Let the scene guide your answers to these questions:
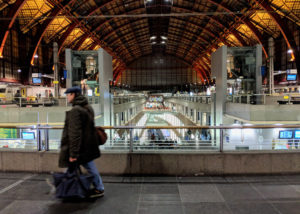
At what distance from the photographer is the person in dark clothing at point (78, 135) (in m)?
3.37

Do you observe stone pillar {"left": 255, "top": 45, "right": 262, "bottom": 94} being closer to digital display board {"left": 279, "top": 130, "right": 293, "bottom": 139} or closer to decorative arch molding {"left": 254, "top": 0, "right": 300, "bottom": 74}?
digital display board {"left": 279, "top": 130, "right": 293, "bottom": 139}

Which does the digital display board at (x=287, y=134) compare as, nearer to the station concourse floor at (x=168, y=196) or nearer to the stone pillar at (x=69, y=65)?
the station concourse floor at (x=168, y=196)

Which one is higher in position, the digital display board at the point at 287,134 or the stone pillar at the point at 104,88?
the stone pillar at the point at 104,88

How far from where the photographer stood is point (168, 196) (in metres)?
4.02

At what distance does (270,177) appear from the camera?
483 centimetres

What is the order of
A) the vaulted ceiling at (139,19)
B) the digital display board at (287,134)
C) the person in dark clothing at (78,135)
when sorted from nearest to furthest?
the person in dark clothing at (78,135)
the digital display board at (287,134)
the vaulted ceiling at (139,19)

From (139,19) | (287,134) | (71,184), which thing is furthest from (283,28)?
(71,184)

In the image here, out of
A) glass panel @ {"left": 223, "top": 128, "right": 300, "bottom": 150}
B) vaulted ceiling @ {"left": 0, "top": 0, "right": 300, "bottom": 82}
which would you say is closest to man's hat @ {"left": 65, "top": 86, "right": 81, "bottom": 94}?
glass panel @ {"left": 223, "top": 128, "right": 300, "bottom": 150}

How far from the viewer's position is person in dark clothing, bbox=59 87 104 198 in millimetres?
3369

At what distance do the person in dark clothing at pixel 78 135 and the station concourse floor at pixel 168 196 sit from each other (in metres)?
0.83

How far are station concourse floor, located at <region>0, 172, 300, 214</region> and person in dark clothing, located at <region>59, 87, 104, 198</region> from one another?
32.6 inches

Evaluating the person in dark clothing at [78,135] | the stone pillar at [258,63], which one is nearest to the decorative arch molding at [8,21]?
the stone pillar at [258,63]

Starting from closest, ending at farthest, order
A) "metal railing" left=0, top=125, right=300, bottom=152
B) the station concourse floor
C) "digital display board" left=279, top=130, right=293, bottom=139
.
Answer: the station concourse floor → "metal railing" left=0, top=125, right=300, bottom=152 → "digital display board" left=279, top=130, right=293, bottom=139

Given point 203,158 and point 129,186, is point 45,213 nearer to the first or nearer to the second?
point 129,186
